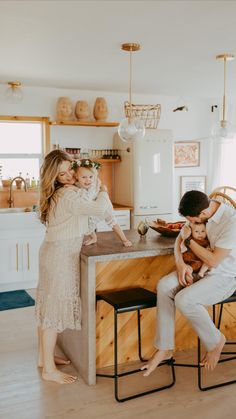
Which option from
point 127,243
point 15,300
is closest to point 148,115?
point 15,300

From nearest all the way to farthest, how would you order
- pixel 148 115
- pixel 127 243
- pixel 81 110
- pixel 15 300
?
1. pixel 127 243
2. pixel 15 300
3. pixel 81 110
4. pixel 148 115

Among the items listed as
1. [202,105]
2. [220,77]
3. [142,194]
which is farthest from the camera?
[202,105]

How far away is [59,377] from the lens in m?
3.13

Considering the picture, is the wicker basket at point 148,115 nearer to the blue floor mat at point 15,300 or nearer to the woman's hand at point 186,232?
the blue floor mat at point 15,300

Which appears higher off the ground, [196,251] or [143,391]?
[196,251]

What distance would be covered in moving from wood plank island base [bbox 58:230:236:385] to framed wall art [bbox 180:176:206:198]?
3562 mm

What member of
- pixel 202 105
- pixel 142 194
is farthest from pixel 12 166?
pixel 202 105

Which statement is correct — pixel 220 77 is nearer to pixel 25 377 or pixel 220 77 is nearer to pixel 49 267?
pixel 49 267

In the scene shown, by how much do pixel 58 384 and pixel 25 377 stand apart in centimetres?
28

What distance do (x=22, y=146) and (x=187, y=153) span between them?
2591 mm

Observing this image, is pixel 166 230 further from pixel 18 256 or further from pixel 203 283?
A: pixel 18 256

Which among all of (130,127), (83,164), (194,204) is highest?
(130,127)

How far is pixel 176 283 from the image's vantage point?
3129 millimetres

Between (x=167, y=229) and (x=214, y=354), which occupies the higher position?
(x=167, y=229)
